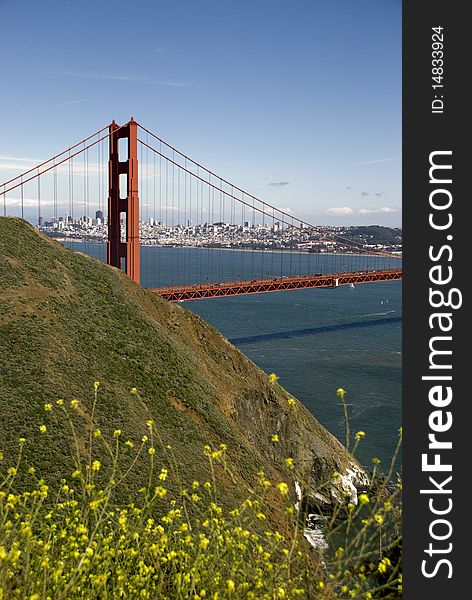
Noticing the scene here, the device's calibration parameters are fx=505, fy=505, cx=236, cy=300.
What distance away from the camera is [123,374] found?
71.5ft

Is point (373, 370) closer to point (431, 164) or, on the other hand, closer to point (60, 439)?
point (60, 439)

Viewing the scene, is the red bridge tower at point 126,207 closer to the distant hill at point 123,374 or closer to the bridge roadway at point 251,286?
the bridge roadway at point 251,286

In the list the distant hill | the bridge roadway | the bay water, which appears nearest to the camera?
the distant hill

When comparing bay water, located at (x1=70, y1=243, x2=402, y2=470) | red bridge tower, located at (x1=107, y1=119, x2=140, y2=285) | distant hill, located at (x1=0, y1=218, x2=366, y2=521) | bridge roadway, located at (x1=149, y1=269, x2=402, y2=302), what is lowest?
bay water, located at (x1=70, y1=243, x2=402, y2=470)

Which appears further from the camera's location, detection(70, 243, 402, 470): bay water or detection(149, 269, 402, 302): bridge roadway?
detection(149, 269, 402, 302): bridge roadway

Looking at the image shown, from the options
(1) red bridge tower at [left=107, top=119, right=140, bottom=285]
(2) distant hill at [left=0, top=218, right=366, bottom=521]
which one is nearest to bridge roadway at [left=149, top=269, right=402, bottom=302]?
(1) red bridge tower at [left=107, top=119, right=140, bottom=285]

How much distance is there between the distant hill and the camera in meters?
17.8

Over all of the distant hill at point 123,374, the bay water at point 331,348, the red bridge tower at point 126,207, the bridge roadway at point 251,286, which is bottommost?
the bay water at point 331,348

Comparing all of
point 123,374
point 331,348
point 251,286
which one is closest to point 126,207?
point 251,286

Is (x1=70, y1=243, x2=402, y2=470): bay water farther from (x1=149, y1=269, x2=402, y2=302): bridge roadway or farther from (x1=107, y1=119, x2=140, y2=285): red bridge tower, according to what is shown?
(x1=107, y1=119, x2=140, y2=285): red bridge tower

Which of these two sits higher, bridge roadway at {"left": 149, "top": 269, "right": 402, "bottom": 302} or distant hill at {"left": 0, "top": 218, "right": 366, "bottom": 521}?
bridge roadway at {"left": 149, "top": 269, "right": 402, "bottom": 302}

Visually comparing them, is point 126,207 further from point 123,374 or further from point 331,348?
point 331,348

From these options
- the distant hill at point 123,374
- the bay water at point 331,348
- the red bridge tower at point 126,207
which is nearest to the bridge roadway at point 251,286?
the red bridge tower at point 126,207

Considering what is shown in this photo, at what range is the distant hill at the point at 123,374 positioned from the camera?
58.4ft
